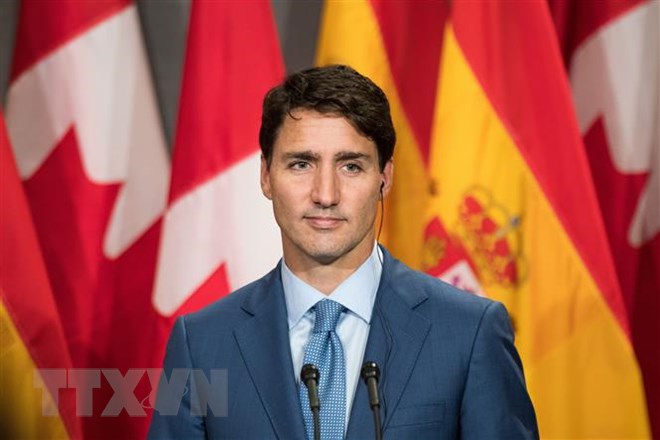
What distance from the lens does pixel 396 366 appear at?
1677 mm

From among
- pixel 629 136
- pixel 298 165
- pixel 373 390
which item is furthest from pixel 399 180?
pixel 373 390

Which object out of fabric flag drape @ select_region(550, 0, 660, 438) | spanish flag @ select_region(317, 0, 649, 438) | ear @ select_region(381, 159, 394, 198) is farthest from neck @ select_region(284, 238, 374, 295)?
fabric flag drape @ select_region(550, 0, 660, 438)

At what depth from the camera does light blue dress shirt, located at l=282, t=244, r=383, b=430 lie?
173 cm

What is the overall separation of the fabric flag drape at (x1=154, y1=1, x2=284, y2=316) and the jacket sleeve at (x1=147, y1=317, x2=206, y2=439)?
2.89 ft


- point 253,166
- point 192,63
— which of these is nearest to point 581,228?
point 253,166

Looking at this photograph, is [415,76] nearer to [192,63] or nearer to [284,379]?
[192,63]

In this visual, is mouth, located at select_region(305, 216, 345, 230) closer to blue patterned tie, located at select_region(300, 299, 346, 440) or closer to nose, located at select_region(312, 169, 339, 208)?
nose, located at select_region(312, 169, 339, 208)

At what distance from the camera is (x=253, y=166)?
8.86 ft

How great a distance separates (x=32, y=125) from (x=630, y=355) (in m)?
1.66

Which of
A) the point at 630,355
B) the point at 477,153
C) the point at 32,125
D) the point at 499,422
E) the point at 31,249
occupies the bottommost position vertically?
the point at 499,422

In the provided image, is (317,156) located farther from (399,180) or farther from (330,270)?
(399,180)

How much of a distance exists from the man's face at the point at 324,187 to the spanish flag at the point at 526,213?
0.90m

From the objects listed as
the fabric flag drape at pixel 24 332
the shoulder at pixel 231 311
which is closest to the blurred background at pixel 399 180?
the fabric flag drape at pixel 24 332

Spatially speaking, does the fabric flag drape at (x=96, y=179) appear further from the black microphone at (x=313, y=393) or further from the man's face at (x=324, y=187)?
the black microphone at (x=313, y=393)
